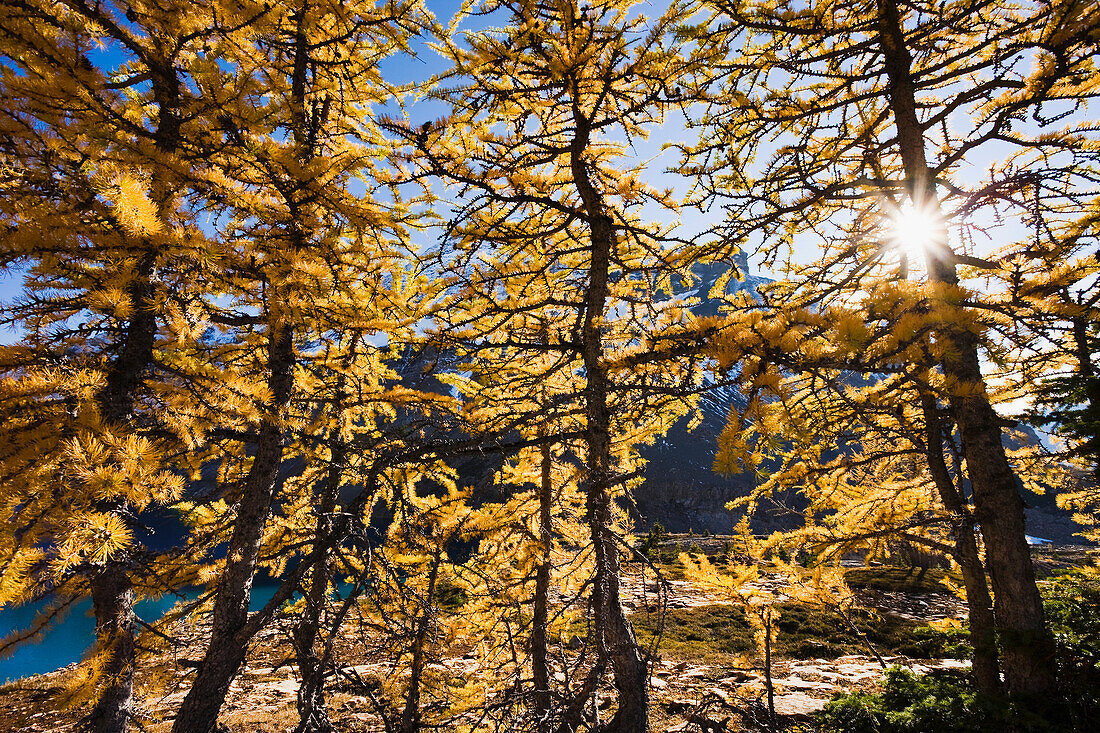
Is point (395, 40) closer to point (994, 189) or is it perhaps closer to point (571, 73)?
point (571, 73)

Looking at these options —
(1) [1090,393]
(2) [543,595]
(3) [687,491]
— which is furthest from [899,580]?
(3) [687,491]

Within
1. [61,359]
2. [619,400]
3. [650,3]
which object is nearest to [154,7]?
[61,359]

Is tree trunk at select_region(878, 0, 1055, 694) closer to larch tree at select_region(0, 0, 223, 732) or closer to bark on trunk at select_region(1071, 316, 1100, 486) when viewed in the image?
bark on trunk at select_region(1071, 316, 1100, 486)

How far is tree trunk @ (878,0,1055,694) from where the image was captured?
382 cm

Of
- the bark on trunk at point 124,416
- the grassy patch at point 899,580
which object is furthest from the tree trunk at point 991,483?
the grassy patch at point 899,580

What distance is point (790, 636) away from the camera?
16.6m

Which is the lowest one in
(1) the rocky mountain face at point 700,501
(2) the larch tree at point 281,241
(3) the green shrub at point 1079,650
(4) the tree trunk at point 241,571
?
(1) the rocky mountain face at point 700,501

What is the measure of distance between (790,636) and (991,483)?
1643cm

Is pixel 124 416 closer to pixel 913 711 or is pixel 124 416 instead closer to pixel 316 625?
pixel 316 625

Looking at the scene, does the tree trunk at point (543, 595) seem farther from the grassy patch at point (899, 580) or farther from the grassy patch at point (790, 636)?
the grassy patch at point (899, 580)

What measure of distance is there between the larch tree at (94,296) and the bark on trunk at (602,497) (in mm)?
3173

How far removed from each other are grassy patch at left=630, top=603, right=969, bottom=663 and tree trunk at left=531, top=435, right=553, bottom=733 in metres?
6.74

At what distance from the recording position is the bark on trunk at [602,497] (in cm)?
337

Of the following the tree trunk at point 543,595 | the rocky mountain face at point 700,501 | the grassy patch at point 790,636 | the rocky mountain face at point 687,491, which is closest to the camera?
the tree trunk at point 543,595
